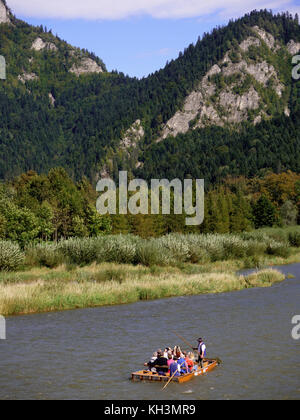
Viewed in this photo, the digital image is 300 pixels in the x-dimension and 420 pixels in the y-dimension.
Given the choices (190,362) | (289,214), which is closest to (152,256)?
(190,362)

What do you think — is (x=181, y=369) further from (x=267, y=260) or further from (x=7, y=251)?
(x=267, y=260)

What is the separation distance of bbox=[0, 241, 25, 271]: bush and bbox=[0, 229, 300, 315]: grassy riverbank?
1.35 meters

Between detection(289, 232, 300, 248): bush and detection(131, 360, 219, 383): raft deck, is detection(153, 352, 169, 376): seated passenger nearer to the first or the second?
detection(131, 360, 219, 383): raft deck

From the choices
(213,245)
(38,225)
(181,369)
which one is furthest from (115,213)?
(181,369)

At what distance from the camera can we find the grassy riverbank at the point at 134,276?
46531mm

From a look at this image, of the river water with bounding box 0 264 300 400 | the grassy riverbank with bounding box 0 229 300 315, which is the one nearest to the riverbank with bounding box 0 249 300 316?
the grassy riverbank with bounding box 0 229 300 315

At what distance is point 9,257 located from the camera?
62.6 metres

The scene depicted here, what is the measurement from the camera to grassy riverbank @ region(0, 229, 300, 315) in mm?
46531

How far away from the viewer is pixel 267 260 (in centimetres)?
8112

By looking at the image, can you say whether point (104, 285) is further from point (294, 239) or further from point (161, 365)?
→ point (294, 239)

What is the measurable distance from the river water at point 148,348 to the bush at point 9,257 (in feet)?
64.2

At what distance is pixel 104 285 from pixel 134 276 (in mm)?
5752

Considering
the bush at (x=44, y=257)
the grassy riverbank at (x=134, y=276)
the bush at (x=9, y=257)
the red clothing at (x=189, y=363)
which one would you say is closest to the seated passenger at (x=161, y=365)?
the red clothing at (x=189, y=363)

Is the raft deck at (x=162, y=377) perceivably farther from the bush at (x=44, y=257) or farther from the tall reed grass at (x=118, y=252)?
the bush at (x=44, y=257)
